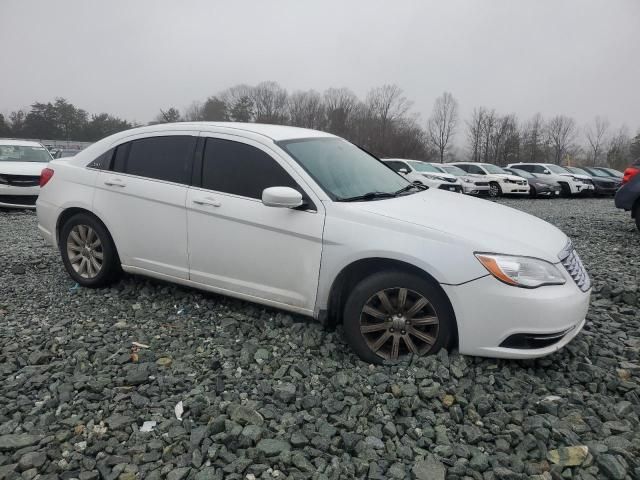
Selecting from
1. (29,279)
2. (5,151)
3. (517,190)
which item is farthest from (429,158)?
(29,279)

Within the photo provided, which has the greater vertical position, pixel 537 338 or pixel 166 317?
pixel 537 338

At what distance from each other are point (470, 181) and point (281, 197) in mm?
17070

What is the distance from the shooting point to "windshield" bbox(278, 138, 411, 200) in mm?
3555

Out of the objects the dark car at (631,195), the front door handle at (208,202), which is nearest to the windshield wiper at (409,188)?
the front door handle at (208,202)

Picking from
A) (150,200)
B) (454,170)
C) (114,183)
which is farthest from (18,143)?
(454,170)

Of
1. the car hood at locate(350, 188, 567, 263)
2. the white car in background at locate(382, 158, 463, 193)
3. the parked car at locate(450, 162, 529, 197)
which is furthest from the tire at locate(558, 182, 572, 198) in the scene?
the car hood at locate(350, 188, 567, 263)

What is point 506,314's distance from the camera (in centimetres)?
281

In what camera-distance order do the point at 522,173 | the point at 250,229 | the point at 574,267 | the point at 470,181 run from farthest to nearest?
the point at 522,173, the point at 470,181, the point at 250,229, the point at 574,267

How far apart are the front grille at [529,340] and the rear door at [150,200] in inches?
99.2

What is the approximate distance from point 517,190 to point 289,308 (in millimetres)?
17534

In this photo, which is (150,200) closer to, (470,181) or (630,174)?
(630,174)

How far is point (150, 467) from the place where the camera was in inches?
87.0

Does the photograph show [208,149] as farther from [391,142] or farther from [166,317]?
[391,142]

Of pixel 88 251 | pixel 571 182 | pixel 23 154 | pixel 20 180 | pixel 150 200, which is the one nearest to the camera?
pixel 150 200
